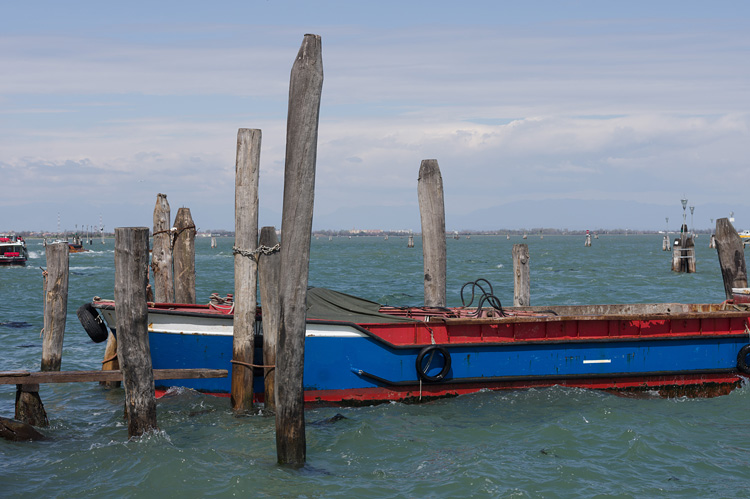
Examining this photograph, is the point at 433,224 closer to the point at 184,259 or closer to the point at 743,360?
the point at 184,259

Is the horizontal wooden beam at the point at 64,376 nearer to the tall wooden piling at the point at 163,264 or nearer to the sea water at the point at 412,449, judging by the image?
the sea water at the point at 412,449

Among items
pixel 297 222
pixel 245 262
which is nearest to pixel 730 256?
pixel 245 262

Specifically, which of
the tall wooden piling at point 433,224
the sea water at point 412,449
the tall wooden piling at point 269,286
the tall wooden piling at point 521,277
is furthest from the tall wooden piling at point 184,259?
the tall wooden piling at point 521,277

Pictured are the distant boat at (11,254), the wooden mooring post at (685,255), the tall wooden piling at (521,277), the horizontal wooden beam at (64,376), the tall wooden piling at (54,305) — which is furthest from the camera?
the distant boat at (11,254)

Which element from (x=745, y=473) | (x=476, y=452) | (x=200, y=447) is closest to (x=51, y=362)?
(x=200, y=447)

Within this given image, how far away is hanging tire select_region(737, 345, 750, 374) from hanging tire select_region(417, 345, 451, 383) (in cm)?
500

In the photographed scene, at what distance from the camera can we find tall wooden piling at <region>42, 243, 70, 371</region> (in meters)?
10.5

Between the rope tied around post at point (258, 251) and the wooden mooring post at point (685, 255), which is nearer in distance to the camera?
the rope tied around post at point (258, 251)

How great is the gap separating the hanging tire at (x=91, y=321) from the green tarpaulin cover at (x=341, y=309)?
318cm

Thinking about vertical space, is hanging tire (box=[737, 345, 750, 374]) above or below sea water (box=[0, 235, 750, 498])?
above

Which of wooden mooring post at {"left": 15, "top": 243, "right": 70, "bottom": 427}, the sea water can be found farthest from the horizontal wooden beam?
wooden mooring post at {"left": 15, "top": 243, "right": 70, "bottom": 427}

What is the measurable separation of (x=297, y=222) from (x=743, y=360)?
8346 millimetres

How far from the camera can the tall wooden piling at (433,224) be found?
43.7 feet

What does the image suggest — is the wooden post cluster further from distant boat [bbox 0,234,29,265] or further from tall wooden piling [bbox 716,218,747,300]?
distant boat [bbox 0,234,29,265]
